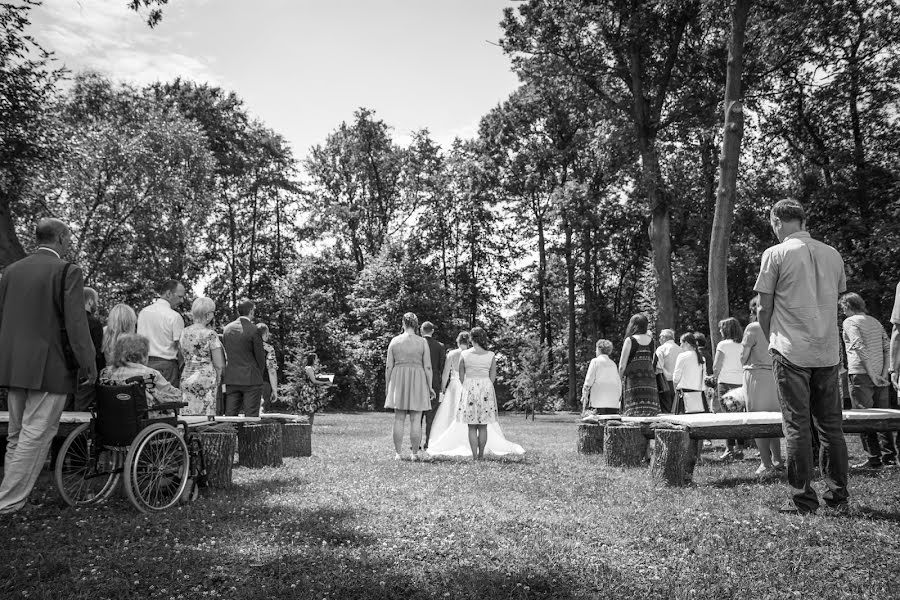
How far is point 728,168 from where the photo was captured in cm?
1359

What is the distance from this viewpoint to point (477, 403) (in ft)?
31.9

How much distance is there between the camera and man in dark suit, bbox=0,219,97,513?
5.25 metres

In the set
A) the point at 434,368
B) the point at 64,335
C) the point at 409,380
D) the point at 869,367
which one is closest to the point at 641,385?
the point at 869,367

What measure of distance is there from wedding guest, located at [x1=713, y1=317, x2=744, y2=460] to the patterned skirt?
315 cm

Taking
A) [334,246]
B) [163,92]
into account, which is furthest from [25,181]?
[334,246]

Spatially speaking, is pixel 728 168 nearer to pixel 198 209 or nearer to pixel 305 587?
pixel 305 587

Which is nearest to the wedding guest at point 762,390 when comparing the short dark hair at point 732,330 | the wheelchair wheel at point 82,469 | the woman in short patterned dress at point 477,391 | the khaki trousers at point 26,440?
the short dark hair at point 732,330

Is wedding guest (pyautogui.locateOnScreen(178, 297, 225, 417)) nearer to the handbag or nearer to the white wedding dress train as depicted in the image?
the handbag

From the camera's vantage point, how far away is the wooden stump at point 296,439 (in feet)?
33.1

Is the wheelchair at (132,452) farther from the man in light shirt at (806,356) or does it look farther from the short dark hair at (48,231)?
the man in light shirt at (806,356)

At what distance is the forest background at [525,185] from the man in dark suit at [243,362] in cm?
535

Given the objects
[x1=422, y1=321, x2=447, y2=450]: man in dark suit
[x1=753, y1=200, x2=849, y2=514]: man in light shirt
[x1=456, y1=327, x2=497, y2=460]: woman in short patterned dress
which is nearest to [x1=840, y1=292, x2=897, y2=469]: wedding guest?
[x1=753, y1=200, x2=849, y2=514]: man in light shirt

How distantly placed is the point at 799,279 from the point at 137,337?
5712 mm

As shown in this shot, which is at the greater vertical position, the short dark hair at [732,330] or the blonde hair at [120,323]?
the short dark hair at [732,330]
